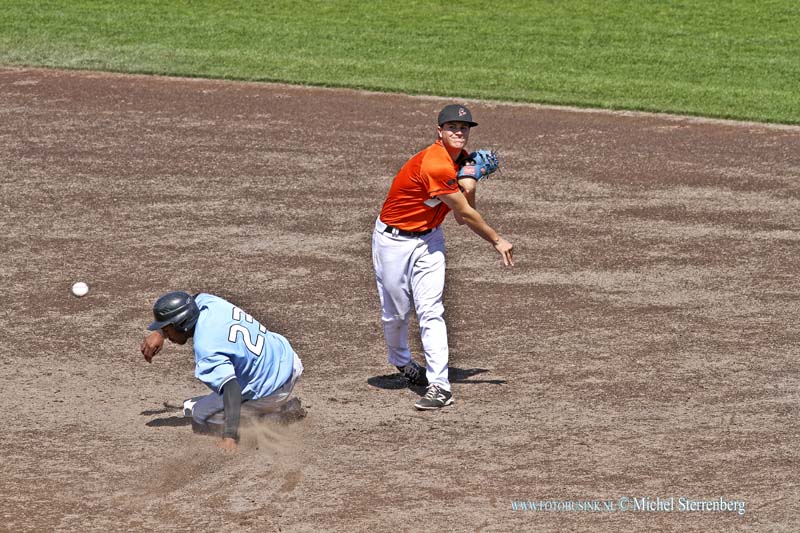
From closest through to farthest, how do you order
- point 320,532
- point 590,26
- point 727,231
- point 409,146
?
1. point 320,532
2. point 727,231
3. point 409,146
4. point 590,26

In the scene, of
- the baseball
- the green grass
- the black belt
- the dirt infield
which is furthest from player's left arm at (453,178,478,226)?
the green grass

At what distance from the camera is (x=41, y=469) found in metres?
7.68

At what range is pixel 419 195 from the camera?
8656 mm

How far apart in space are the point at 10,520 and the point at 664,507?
374 cm

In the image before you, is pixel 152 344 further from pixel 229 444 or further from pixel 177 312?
pixel 229 444

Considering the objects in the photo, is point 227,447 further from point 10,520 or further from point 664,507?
point 664,507

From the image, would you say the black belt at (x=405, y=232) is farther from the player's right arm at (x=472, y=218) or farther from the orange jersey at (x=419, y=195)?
the player's right arm at (x=472, y=218)

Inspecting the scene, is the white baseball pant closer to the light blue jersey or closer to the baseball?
the light blue jersey

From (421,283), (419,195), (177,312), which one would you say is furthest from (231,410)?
(419,195)

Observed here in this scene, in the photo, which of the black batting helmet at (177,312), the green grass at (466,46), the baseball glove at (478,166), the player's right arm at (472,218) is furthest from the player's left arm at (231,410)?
the green grass at (466,46)

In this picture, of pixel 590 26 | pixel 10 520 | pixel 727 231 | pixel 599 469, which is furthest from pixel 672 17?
pixel 10 520

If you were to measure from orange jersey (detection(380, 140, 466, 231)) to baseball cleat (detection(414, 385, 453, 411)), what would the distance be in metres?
1.15

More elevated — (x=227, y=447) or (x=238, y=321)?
(x=238, y=321)

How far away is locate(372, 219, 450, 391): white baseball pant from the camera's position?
28.4ft
